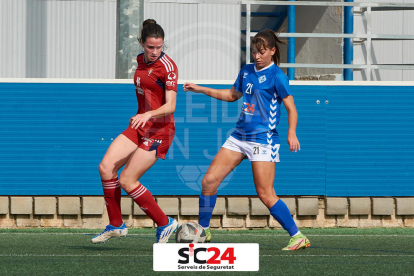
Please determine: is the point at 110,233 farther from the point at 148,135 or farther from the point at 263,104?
the point at 263,104

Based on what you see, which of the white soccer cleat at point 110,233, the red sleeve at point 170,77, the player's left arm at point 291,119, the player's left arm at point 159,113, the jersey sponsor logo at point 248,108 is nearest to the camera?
the player's left arm at point 159,113

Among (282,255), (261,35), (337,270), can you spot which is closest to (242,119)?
(261,35)

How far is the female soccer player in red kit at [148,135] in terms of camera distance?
237 inches

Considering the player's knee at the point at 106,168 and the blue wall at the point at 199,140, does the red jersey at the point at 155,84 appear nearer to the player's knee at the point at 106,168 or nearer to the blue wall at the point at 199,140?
the player's knee at the point at 106,168

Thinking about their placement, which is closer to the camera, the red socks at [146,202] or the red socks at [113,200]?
the red socks at [146,202]

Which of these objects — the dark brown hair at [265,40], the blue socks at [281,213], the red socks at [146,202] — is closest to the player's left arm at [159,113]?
the red socks at [146,202]

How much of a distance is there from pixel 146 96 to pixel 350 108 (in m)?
3.87

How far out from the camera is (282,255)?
6.02 m

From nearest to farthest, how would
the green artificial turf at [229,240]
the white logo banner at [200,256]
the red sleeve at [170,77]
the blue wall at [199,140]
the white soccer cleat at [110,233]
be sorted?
the white logo banner at [200,256] → the green artificial turf at [229,240] → the red sleeve at [170,77] → the white soccer cleat at [110,233] → the blue wall at [199,140]

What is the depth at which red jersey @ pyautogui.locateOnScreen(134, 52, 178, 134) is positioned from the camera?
238 inches

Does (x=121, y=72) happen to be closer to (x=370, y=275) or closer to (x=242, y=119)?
(x=242, y=119)

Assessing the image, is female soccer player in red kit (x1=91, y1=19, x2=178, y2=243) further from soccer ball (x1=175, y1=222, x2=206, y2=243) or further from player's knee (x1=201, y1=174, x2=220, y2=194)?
player's knee (x1=201, y1=174, x2=220, y2=194)

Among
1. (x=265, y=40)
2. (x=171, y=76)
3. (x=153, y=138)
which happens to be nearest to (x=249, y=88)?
(x=265, y=40)

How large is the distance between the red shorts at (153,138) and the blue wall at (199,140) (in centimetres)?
254
